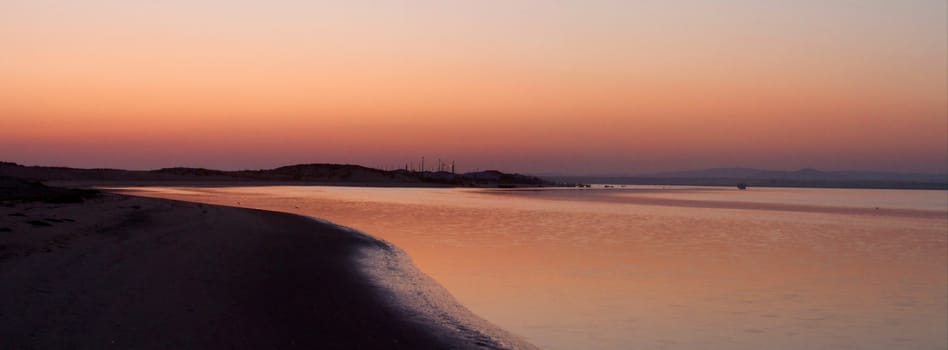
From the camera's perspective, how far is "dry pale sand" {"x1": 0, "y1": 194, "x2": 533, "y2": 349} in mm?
11367

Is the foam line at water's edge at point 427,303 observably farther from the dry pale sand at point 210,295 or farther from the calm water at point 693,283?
the calm water at point 693,283

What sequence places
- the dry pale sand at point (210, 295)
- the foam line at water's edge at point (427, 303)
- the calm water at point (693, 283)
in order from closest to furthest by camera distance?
the dry pale sand at point (210, 295) < the foam line at water's edge at point (427, 303) < the calm water at point (693, 283)

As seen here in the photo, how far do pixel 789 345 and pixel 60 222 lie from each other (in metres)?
25.3

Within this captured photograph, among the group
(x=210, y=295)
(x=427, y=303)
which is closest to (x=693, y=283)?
(x=427, y=303)

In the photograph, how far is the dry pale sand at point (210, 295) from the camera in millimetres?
11367

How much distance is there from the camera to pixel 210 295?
49.4 feet

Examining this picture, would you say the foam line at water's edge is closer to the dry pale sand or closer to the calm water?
the dry pale sand

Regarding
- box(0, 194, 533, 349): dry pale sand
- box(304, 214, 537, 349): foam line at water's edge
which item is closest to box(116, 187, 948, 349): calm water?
box(304, 214, 537, 349): foam line at water's edge

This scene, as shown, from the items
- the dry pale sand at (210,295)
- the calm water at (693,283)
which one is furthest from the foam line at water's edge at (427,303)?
the calm water at (693,283)

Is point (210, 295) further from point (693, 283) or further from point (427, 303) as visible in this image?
point (693, 283)

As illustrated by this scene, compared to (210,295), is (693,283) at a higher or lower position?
lower

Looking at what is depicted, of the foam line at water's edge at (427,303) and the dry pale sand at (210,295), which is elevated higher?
the dry pale sand at (210,295)

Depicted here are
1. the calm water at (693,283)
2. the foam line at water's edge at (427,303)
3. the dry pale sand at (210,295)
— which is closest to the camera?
the dry pale sand at (210,295)

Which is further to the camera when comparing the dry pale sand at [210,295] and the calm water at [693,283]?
the calm water at [693,283]
